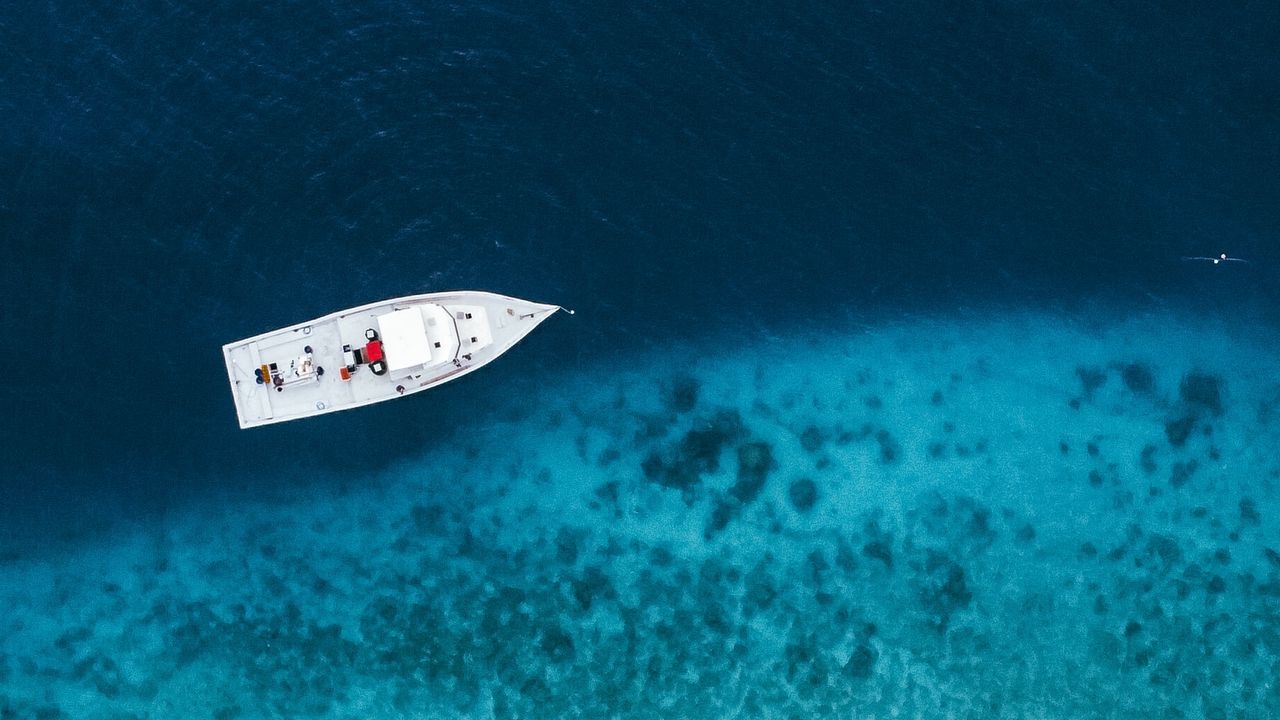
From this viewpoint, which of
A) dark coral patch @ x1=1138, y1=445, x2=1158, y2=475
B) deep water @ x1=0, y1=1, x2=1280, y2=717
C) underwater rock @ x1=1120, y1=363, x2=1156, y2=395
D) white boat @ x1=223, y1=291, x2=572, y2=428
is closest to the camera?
white boat @ x1=223, y1=291, x2=572, y2=428

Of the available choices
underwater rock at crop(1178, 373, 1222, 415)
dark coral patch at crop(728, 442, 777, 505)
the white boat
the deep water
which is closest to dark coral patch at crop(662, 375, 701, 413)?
the deep water

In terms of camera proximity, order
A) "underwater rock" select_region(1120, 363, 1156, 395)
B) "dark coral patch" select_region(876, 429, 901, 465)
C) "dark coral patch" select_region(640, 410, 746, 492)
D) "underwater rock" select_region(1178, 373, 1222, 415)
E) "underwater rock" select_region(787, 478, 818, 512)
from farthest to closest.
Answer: "underwater rock" select_region(1178, 373, 1222, 415) < "underwater rock" select_region(1120, 363, 1156, 395) < "dark coral patch" select_region(876, 429, 901, 465) < "underwater rock" select_region(787, 478, 818, 512) < "dark coral patch" select_region(640, 410, 746, 492)

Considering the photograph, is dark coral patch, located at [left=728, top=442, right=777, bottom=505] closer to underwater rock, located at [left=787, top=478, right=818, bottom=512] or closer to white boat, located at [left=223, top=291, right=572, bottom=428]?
underwater rock, located at [left=787, top=478, right=818, bottom=512]

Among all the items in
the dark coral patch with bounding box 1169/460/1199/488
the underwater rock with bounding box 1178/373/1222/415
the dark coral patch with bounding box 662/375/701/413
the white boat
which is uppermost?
the white boat

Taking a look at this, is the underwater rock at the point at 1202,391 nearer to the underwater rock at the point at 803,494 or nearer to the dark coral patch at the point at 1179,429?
the dark coral patch at the point at 1179,429

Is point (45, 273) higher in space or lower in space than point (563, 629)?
higher

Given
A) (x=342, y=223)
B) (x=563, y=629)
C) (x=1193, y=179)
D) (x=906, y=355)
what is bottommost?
(x=563, y=629)

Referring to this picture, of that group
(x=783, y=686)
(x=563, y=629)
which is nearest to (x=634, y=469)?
(x=563, y=629)

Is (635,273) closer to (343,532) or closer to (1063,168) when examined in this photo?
(343,532)
